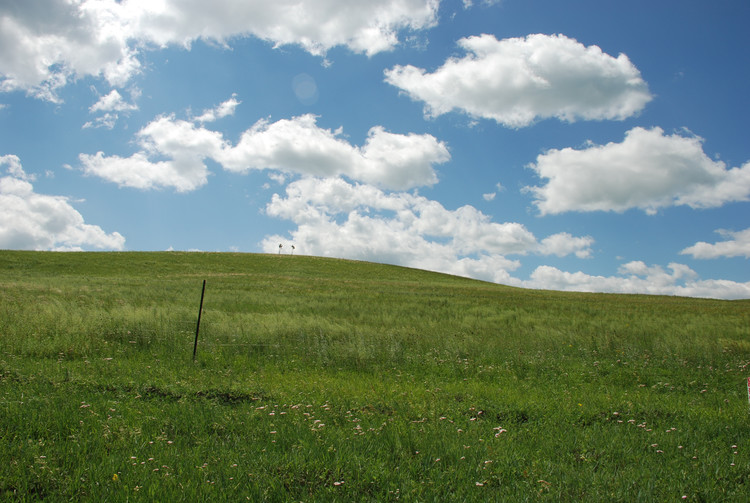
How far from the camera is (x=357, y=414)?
6340mm

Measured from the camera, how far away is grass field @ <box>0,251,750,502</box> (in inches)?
166

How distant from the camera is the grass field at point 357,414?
13.8 ft

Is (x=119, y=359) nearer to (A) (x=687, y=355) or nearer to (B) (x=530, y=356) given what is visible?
(B) (x=530, y=356)

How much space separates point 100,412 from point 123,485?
2.36 meters

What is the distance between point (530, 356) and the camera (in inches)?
435

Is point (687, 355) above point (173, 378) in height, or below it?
above

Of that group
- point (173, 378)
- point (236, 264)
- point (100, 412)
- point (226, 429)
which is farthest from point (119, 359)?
point (236, 264)

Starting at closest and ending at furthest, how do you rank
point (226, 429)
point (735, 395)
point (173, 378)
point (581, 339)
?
1. point (226, 429)
2. point (173, 378)
3. point (735, 395)
4. point (581, 339)

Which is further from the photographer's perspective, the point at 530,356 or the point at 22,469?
the point at 530,356

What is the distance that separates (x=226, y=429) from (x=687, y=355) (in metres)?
11.8

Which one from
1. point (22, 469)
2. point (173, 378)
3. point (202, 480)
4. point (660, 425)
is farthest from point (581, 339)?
point (22, 469)

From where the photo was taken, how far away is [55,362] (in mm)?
8977

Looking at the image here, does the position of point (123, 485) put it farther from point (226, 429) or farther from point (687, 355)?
point (687, 355)

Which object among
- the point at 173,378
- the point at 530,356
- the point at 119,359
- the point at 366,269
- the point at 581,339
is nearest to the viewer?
the point at 173,378
